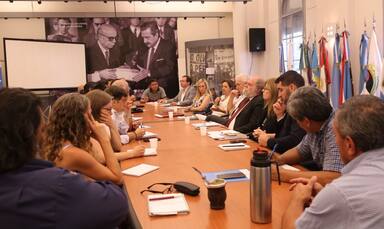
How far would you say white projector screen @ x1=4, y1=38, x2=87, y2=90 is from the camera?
8.37 m

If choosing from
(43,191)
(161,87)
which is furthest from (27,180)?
(161,87)

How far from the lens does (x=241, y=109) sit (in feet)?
15.8

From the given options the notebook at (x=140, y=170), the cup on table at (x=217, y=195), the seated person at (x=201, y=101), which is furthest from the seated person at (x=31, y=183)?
the seated person at (x=201, y=101)

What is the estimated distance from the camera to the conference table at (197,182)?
1.67 metres

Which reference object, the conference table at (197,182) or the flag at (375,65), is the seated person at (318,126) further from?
the flag at (375,65)

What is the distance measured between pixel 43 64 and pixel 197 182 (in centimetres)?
772

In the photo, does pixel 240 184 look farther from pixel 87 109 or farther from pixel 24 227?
pixel 24 227

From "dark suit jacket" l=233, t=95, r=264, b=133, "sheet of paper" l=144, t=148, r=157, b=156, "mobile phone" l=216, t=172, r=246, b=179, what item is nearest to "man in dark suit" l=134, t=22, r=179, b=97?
"dark suit jacket" l=233, t=95, r=264, b=133

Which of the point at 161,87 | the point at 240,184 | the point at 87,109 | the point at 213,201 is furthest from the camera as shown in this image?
the point at 161,87

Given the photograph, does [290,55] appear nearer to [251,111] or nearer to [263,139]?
[251,111]

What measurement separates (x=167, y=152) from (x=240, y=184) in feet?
3.63

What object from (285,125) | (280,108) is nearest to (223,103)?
(280,108)

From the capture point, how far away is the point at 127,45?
996 cm

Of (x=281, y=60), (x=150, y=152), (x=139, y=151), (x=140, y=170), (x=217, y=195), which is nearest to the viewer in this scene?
(x=217, y=195)
